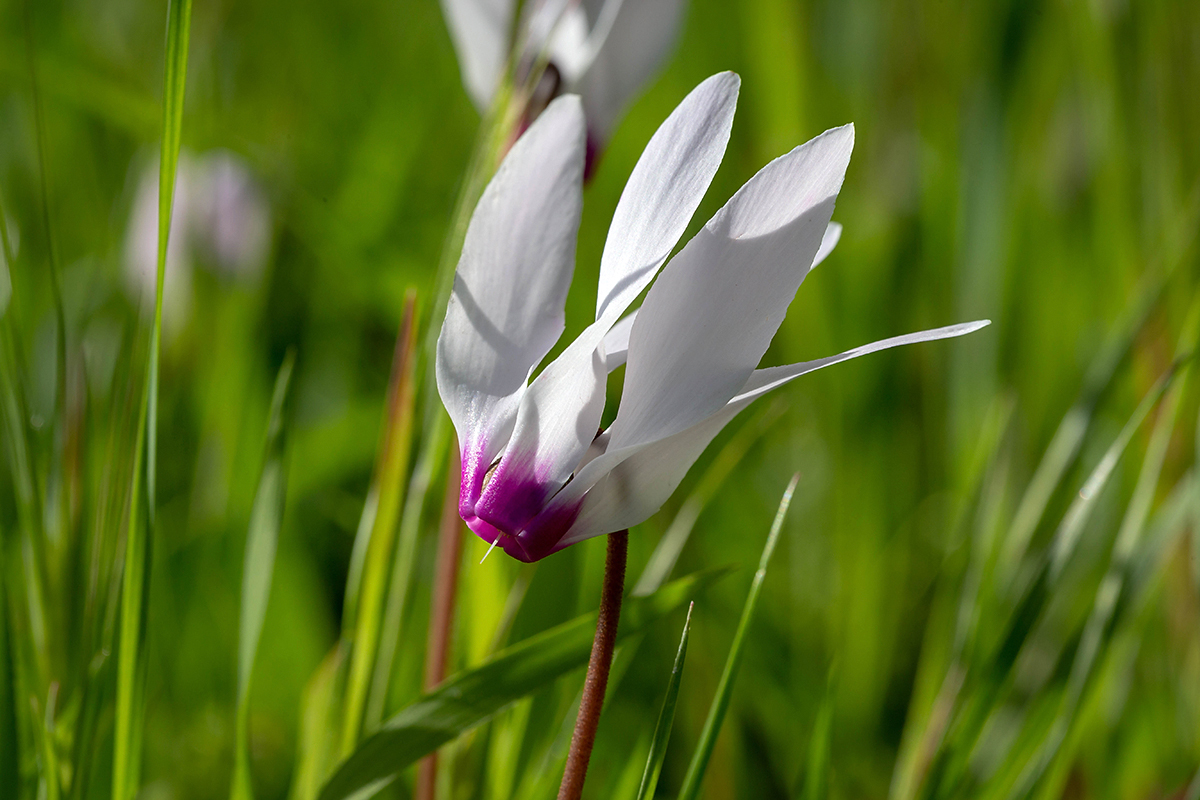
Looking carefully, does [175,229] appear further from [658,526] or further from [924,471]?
[924,471]

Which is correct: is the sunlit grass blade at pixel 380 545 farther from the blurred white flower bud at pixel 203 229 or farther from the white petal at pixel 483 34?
the blurred white flower bud at pixel 203 229

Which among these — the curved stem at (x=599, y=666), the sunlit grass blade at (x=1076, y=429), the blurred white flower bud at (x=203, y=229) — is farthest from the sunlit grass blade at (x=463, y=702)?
the blurred white flower bud at (x=203, y=229)

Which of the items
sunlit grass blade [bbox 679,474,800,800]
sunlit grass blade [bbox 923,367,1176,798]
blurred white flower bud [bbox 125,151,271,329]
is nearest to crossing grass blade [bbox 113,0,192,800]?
sunlit grass blade [bbox 679,474,800,800]

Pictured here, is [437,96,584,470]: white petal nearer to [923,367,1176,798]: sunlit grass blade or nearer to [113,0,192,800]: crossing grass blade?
[113,0,192,800]: crossing grass blade

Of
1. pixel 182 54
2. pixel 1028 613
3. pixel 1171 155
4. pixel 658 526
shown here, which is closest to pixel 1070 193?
pixel 1171 155

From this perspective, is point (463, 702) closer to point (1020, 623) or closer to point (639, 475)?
point (639, 475)

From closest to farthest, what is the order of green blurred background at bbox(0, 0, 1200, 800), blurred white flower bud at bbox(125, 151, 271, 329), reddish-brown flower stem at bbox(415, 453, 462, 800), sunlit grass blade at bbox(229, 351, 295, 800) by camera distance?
sunlit grass blade at bbox(229, 351, 295, 800)
reddish-brown flower stem at bbox(415, 453, 462, 800)
green blurred background at bbox(0, 0, 1200, 800)
blurred white flower bud at bbox(125, 151, 271, 329)

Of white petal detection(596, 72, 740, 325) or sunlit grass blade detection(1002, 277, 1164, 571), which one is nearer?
white petal detection(596, 72, 740, 325)
